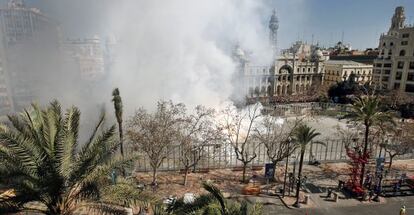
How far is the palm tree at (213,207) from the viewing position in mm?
9867

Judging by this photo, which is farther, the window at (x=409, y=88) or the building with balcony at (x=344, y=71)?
the building with balcony at (x=344, y=71)

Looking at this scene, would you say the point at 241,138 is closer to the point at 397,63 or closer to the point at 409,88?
the point at 409,88

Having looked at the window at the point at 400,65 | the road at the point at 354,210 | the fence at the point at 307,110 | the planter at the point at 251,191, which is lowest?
the road at the point at 354,210

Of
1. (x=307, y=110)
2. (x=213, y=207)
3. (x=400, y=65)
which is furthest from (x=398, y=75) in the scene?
(x=213, y=207)

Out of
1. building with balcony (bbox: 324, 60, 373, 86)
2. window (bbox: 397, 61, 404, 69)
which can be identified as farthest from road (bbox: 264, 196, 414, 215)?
building with balcony (bbox: 324, 60, 373, 86)

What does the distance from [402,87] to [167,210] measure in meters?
78.9

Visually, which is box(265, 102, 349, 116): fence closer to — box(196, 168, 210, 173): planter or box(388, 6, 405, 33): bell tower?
box(196, 168, 210, 173): planter

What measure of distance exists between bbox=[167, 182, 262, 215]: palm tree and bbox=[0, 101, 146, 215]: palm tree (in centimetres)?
190

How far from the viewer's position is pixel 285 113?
196 ft

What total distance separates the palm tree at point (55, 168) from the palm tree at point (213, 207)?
1903 mm

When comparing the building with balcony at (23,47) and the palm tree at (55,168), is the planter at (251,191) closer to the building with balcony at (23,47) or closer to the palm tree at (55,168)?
the palm tree at (55,168)

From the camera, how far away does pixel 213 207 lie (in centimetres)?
979

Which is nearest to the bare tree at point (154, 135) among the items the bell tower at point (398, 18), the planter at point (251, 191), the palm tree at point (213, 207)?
the planter at point (251, 191)

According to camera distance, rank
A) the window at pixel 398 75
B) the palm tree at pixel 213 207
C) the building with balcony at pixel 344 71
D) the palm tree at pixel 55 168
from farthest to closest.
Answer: the building with balcony at pixel 344 71, the window at pixel 398 75, the palm tree at pixel 213 207, the palm tree at pixel 55 168
